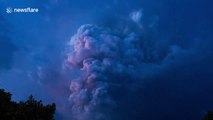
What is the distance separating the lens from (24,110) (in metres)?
39.0

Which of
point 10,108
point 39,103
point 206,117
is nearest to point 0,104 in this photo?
point 10,108

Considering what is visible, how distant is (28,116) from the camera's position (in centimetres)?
3916

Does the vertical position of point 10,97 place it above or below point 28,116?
above

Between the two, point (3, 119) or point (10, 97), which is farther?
point (10, 97)

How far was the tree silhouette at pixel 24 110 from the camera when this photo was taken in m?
38.3

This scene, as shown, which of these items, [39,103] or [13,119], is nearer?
[13,119]

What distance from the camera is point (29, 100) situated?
40.6m

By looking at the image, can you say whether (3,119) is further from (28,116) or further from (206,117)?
(206,117)

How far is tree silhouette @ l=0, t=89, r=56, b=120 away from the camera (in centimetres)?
3831

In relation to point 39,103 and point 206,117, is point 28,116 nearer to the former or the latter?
point 39,103

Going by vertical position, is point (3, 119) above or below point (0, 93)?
below

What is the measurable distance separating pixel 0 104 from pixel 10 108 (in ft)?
3.73

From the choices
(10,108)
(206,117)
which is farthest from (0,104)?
(206,117)

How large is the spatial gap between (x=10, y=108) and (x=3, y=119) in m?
1.47
